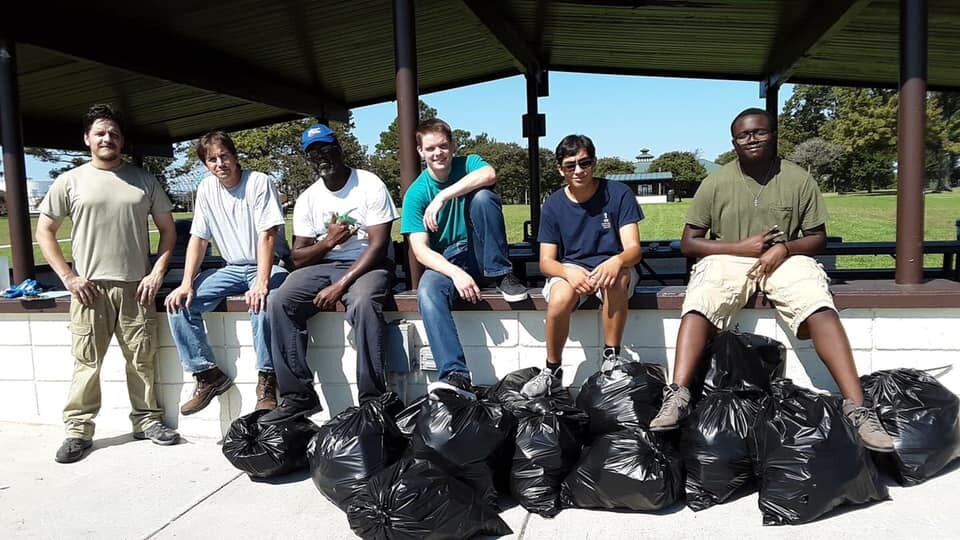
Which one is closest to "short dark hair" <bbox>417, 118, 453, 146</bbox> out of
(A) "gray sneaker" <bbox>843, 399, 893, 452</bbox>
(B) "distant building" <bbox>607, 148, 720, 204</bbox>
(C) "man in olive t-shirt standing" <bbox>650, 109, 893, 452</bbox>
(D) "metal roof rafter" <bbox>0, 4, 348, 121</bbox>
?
(C) "man in olive t-shirt standing" <bbox>650, 109, 893, 452</bbox>

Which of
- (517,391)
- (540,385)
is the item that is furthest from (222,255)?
(540,385)

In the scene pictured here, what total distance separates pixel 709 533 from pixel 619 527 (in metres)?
0.36

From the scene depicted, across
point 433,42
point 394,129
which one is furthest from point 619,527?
point 394,129

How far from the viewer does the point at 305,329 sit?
3.76 meters

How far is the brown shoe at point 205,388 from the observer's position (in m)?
4.02

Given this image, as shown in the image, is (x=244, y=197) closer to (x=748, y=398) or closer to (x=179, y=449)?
(x=179, y=449)

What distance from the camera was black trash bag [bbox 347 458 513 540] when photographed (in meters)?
2.67

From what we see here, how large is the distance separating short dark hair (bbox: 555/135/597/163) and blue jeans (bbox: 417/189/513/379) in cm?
44

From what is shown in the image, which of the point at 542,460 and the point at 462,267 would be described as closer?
the point at 542,460

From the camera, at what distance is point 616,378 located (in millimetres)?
3316

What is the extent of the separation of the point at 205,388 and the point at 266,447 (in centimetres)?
81

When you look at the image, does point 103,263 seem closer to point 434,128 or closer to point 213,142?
point 213,142

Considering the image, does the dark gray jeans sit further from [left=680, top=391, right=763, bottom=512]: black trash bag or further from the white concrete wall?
[left=680, top=391, right=763, bottom=512]: black trash bag

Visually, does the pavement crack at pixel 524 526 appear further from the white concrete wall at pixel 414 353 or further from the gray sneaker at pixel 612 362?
the white concrete wall at pixel 414 353
